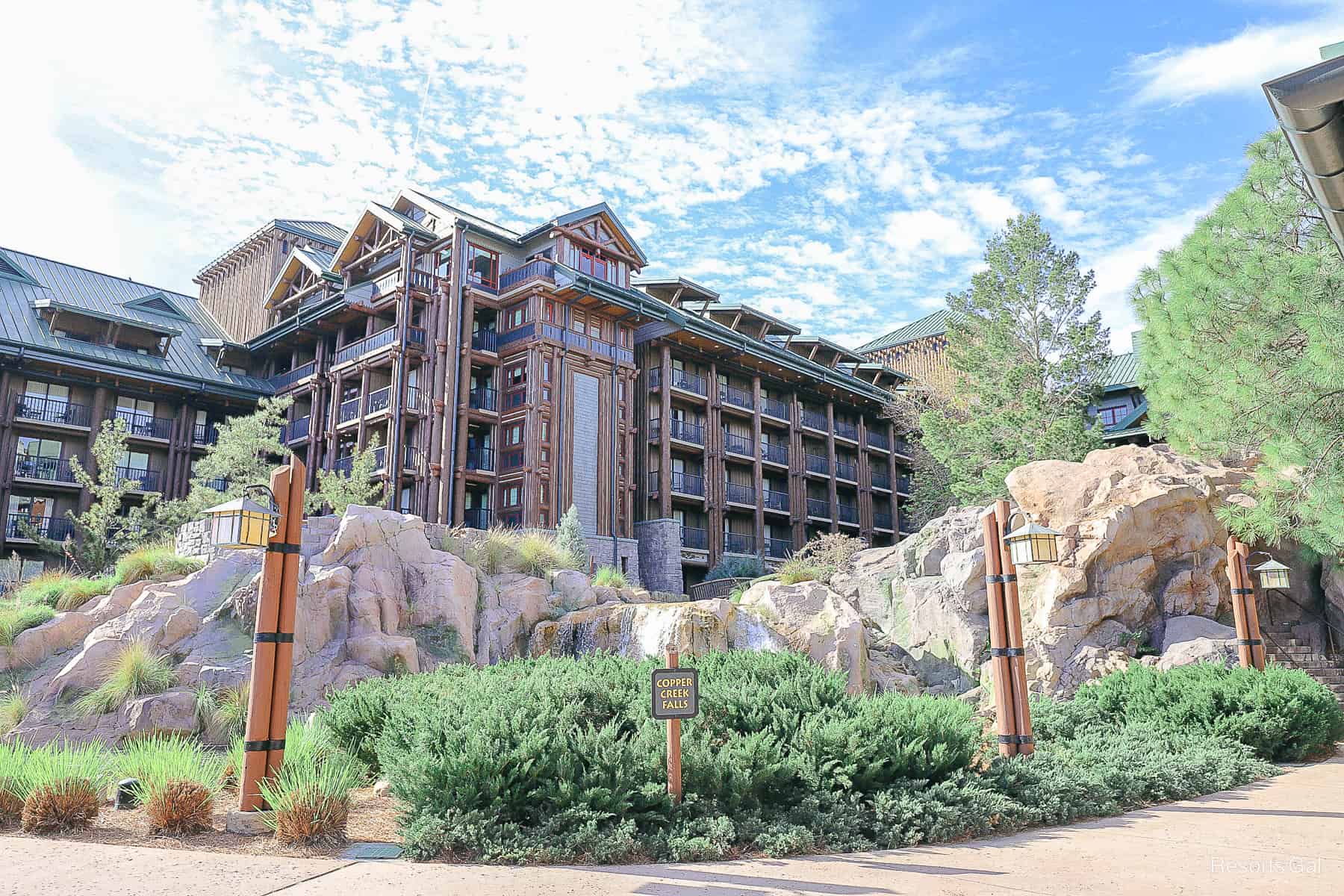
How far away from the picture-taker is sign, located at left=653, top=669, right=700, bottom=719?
7383mm

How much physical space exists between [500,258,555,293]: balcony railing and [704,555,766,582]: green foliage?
12.3m

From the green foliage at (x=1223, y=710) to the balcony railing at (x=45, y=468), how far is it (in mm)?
33627

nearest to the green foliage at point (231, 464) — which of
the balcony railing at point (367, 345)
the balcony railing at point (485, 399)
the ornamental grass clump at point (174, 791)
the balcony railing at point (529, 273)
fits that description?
the balcony railing at point (367, 345)

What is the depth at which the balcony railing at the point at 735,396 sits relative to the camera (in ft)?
131

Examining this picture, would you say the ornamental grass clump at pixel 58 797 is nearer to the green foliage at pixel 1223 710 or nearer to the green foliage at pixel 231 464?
the green foliage at pixel 1223 710

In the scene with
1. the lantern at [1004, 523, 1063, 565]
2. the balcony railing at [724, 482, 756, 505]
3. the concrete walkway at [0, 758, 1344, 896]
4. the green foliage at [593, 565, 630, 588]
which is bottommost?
the concrete walkway at [0, 758, 1344, 896]

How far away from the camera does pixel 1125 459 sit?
67.1 feet

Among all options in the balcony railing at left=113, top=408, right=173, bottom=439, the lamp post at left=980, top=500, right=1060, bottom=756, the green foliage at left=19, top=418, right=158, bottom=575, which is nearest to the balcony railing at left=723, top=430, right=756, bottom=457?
the green foliage at left=19, top=418, right=158, bottom=575

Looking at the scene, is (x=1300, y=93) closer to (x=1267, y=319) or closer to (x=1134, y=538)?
(x=1267, y=319)

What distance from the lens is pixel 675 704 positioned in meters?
7.42

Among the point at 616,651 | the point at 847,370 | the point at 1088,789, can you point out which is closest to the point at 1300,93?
the point at 1088,789

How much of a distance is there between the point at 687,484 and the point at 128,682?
25351 mm

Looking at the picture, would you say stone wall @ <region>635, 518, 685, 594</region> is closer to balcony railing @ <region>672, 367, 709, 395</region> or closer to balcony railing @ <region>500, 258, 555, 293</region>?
balcony railing @ <region>672, 367, 709, 395</region>

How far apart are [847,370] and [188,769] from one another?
42.9m
